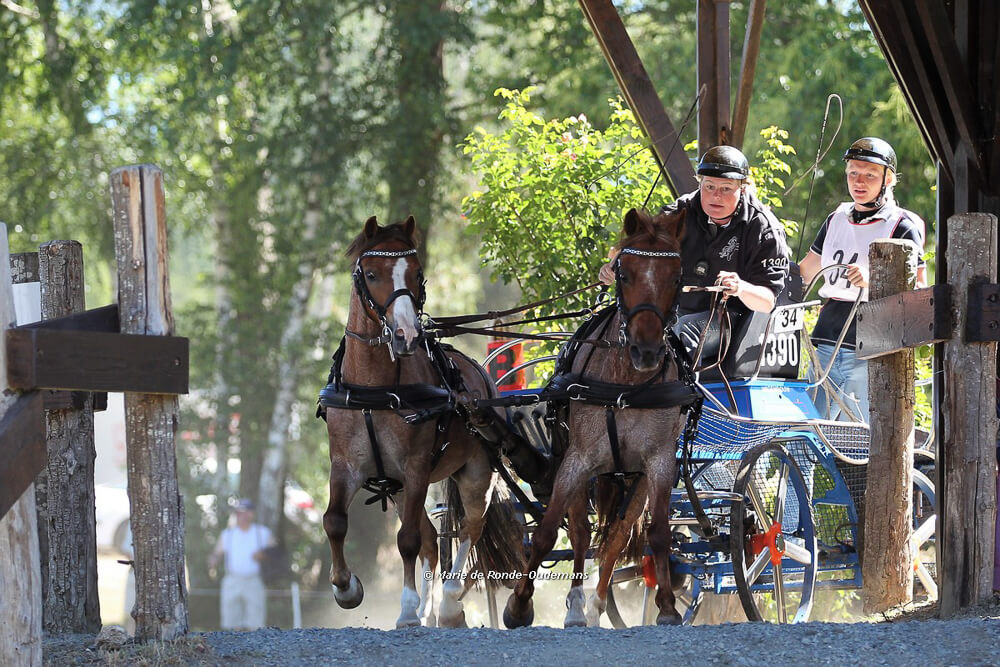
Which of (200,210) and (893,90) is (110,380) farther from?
Answer: (200,210)

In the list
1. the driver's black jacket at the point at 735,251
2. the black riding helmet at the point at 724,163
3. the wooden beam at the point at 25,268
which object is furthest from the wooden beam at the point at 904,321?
the wooden beam at the point at 25,268

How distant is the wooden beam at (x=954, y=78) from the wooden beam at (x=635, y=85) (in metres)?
3.13

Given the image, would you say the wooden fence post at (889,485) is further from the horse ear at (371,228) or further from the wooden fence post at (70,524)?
the wooden fence post at (70,524)

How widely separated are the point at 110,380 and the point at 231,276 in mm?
16064

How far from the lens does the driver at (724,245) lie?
7207 millimetres

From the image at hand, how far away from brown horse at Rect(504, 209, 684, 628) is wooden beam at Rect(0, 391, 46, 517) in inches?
103

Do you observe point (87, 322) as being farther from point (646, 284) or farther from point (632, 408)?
point (632, 408)

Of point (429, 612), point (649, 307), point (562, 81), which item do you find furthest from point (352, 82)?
point (649, 307)

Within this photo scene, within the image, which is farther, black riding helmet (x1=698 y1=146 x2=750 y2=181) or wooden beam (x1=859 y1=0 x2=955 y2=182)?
black riding helmet (x1=698 y1=146 x2=750 y2=181)

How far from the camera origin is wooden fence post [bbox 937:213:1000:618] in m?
5.58

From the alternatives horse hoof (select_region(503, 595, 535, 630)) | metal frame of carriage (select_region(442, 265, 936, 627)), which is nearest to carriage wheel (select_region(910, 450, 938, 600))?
metal frame of carriage (select_region(442, 265, 936, 627))

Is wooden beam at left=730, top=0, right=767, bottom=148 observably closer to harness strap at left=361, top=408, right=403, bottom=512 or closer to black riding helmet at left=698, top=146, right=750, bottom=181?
black riding helmet at left=698, top=146, right=750, bottom=181

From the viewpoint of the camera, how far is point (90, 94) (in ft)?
64.5

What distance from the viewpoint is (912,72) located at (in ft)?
21.5
